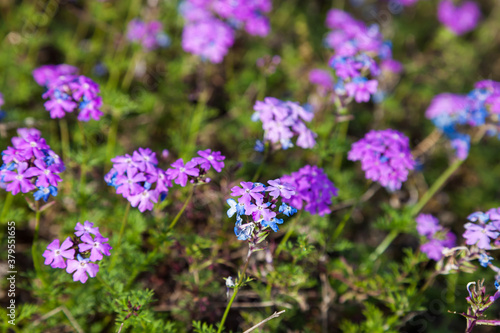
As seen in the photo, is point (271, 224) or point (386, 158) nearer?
point (271, 224)

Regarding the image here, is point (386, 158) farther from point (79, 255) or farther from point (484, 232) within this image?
point (79, 255)

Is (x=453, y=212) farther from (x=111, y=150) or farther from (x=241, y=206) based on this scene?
(x=111, y=150)

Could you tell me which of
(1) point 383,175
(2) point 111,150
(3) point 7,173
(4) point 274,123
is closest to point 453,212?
(1) point 383,175

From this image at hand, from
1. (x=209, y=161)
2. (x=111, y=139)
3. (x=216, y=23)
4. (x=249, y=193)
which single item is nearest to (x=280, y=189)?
(x=249, y=193)

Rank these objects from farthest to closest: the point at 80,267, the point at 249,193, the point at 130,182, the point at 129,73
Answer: the point at 129,73 → the point at 130,182 → the point at 80,267 → the point at 249,193

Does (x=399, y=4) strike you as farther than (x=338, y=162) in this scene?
Yes

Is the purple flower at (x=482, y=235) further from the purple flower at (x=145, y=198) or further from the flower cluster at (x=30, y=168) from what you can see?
the flower cluster at (x=30, y=168)
